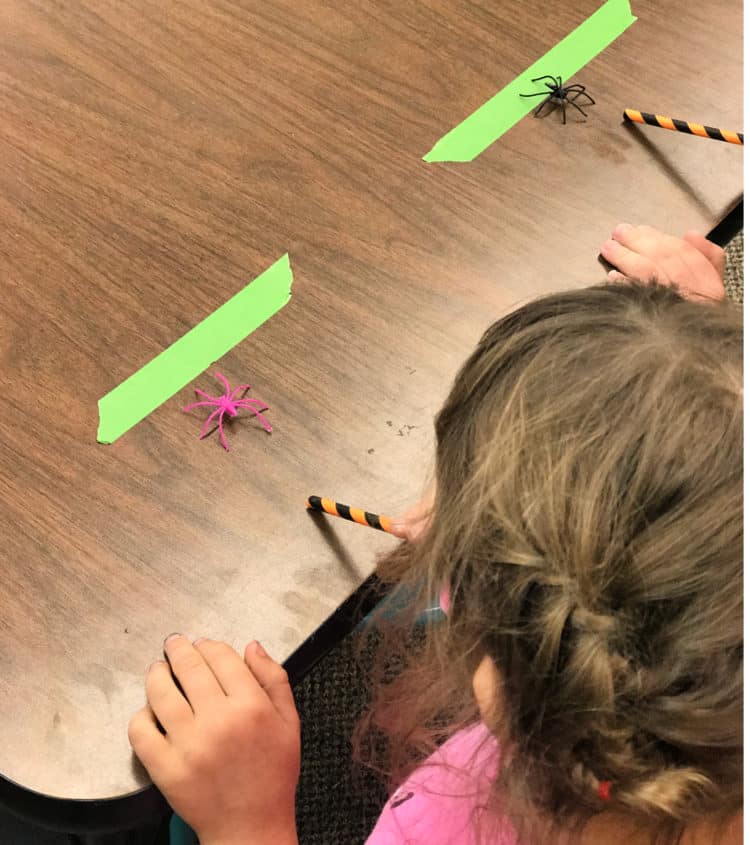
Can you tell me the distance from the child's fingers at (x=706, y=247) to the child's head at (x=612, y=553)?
0.27m

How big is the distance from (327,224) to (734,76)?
0.40 meters

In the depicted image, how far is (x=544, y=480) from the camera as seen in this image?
43cm

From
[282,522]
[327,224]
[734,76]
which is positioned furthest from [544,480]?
[734,76]

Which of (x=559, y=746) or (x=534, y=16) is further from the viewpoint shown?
(x=534, y=16)

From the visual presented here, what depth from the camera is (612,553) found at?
1.34ft

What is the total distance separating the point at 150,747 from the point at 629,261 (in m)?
0.48

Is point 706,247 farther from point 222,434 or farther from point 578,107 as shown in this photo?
point 222,434

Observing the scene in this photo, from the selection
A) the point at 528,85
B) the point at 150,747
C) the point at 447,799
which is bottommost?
the point at 447,799

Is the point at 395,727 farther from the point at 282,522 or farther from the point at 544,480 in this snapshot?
the point at 544,480

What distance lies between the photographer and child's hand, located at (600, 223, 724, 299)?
27.4 inches

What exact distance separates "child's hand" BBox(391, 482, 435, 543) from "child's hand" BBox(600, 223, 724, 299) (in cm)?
24

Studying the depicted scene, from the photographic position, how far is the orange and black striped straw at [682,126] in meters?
0.76

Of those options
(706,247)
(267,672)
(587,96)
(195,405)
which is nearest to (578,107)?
(587,96)

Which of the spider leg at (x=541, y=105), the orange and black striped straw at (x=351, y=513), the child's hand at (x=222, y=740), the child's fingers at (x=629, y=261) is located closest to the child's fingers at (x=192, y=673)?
the child's hand at (x=222, y=740)
